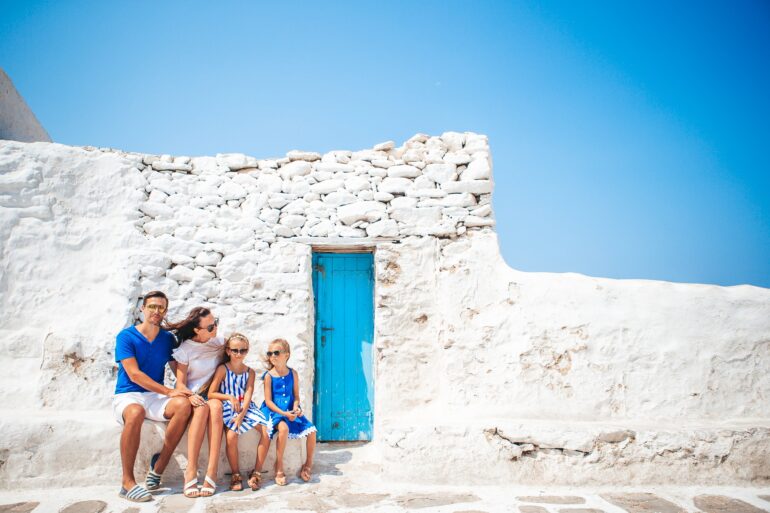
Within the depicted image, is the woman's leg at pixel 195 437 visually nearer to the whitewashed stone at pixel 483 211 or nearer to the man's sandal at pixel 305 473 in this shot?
the man's sandal at pixel 305 473

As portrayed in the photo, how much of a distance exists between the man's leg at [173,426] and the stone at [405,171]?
2907 millimetres

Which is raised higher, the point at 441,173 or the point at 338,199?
the point at 441,173

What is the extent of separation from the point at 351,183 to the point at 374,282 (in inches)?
40.9

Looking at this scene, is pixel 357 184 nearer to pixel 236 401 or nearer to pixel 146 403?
pixel 236 401

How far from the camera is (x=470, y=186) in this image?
505 centimetres

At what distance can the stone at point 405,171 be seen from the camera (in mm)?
5172

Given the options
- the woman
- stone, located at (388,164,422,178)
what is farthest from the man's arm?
stone, located at (388,164,422,178)

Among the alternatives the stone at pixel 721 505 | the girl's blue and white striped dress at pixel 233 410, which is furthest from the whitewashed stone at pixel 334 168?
the stone at pixel 721 505

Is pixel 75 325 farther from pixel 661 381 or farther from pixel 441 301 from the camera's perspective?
pixel 661 381

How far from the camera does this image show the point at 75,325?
448 cm

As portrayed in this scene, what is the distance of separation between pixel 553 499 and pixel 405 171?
3.21 metres

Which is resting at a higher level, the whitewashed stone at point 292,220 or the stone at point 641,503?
the whitewashed stone at point 292,220

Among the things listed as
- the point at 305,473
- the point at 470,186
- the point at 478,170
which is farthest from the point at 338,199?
the point at 305,473

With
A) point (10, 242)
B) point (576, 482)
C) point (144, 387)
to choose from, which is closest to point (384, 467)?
point (576, 482)
